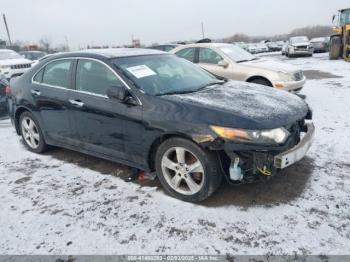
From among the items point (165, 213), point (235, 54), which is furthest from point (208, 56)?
point (165, 213)

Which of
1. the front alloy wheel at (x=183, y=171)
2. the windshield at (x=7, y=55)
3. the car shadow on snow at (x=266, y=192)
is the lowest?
the car shadow on snow at (x=266, y=192)

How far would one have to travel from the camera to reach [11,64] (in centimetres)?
1337

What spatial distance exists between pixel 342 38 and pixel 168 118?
64.6 ft

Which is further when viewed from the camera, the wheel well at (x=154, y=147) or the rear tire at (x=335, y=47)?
the rear tire at (x=335, y=47)

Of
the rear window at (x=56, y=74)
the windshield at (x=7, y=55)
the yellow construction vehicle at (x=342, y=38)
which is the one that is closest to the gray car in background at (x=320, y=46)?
the yellow construction vehicle at (x=342, y=38)

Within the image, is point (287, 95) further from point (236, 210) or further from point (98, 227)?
point (98, 227)

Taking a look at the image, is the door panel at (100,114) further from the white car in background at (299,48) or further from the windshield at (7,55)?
the white car in background at (299,48)

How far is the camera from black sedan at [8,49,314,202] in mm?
2984

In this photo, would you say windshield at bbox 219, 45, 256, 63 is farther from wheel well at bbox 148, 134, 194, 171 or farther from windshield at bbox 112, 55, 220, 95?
wheel well at bbox 148, 134, 194, 171

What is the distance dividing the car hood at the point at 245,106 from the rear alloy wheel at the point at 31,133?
251cm

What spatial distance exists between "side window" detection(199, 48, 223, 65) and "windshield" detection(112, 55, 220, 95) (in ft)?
10.7

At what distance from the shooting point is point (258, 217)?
3012mm

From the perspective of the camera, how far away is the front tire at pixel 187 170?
3.08 metres

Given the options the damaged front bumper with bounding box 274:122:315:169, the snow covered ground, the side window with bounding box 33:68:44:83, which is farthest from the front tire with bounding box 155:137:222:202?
the side window with bounding box 33:68:44:83
